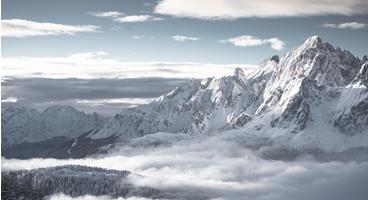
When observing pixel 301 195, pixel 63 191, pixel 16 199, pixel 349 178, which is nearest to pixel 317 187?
pixel 301 195

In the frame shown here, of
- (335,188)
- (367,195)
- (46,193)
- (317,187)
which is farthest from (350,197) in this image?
(46,193)

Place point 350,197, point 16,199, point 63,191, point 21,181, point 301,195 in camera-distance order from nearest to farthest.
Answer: point 16,199 < point 350,197 < point 21,181 < point 63,191 < point 301,195

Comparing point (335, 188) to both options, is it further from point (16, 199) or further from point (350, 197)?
point (16, 199)

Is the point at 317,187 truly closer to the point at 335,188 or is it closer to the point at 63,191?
the point at 335,188

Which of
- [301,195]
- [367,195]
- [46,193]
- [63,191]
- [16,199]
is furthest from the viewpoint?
[301,195]

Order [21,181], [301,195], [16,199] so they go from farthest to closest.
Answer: [301,195], [21,181], [16,199]

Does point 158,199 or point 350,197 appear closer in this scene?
point 350,197

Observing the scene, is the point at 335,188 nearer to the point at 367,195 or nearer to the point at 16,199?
the point at 367,195

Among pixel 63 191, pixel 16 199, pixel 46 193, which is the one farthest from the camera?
pixel 63 191

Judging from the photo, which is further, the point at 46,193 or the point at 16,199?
the point at 46,193
